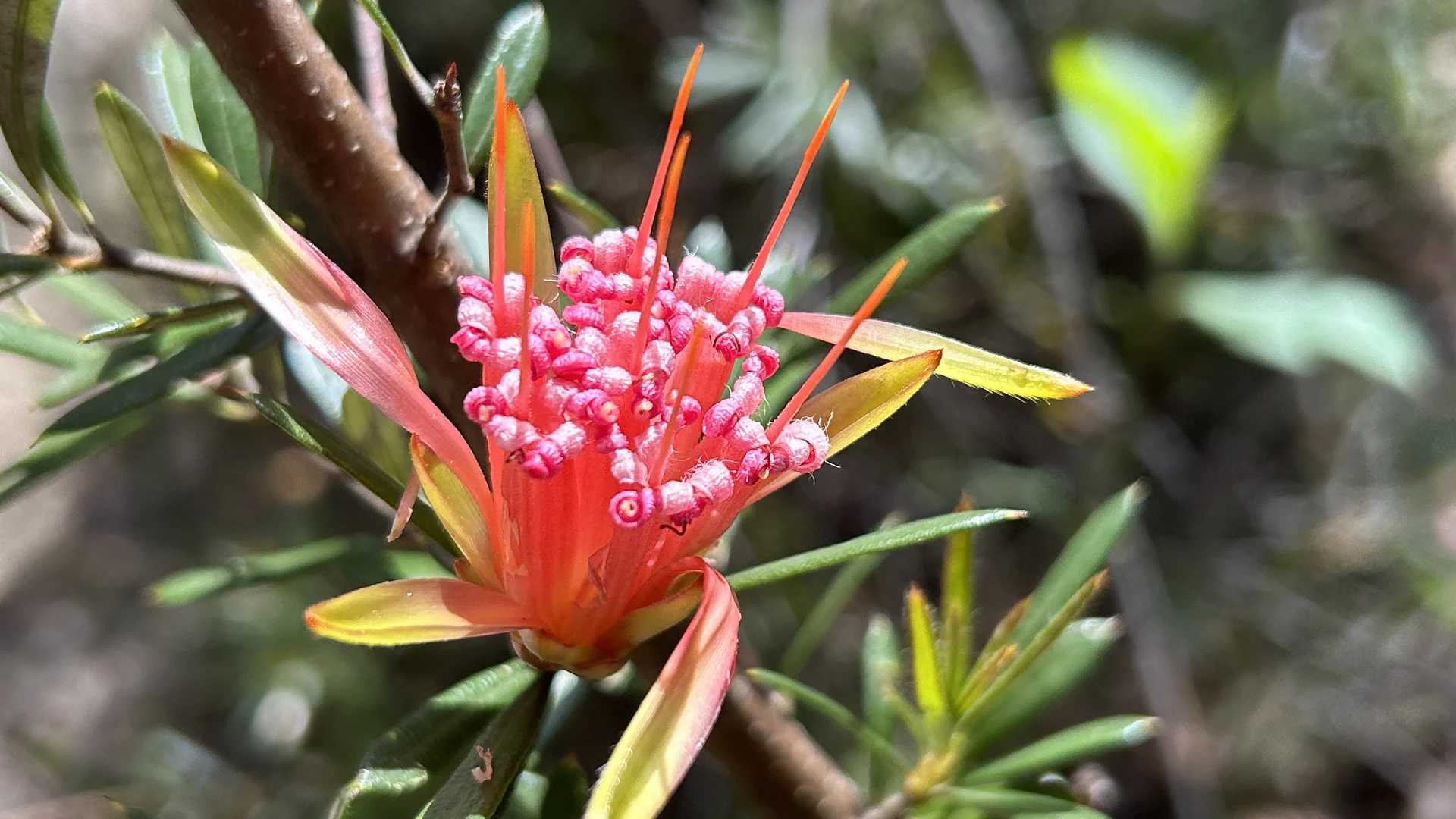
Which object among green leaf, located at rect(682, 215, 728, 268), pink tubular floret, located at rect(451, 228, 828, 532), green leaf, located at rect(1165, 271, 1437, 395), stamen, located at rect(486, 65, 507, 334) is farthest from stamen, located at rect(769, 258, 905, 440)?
green leaf, located at rect(1165, 271, 1437, 395)

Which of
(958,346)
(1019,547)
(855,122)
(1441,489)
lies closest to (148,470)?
(855,122)

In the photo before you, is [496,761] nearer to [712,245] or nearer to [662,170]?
[662,170]

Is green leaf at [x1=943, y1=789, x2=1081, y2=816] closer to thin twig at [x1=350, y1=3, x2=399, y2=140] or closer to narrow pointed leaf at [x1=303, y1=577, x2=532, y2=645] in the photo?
narrow pointed leaf at [x1=303, y1=577, x2=532, y2=645]

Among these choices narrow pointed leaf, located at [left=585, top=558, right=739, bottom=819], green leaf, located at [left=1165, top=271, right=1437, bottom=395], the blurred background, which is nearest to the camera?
narrow pointed leaf, located at [left=585, top=558, right=739, bottom=819]

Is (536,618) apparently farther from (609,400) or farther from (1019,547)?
(1019,547)

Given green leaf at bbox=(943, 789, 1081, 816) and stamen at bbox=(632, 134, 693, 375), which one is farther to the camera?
green leaf at bbox=(943, 789, 1081, 816)

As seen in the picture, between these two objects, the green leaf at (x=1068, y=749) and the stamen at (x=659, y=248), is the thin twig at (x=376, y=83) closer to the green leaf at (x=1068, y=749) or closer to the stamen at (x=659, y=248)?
the stamen at (x=659, y=248)
